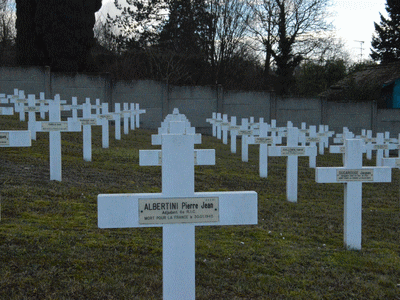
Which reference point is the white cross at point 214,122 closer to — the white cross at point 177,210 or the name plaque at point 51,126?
the name plaque at point 51,126

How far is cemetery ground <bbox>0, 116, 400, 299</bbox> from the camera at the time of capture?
4191 mm

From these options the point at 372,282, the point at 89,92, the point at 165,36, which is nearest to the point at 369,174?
the point at 372,282

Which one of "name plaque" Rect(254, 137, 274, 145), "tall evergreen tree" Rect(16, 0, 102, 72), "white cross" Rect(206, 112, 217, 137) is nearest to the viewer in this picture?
"name plaque" Rect(254, 137, 274, 145)

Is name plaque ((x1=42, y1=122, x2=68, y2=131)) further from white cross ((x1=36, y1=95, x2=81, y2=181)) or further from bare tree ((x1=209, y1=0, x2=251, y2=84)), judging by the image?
bare tree ((x1=209, y1=0, x2=251, y2=84))

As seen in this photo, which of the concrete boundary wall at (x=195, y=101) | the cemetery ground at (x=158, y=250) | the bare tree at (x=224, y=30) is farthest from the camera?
the bare tree at (x=224, y=30)

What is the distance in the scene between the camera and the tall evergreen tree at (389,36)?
3966cm

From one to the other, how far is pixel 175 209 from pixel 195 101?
873 inches

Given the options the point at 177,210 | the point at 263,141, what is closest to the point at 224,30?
the point at 263,141

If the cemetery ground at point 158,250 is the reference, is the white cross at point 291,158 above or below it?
above

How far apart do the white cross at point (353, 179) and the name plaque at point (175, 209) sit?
8.89ft

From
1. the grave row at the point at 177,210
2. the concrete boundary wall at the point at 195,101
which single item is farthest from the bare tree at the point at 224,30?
the grave row at the point at 177,210

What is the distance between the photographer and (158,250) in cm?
509

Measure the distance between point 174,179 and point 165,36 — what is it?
3299 centimetres

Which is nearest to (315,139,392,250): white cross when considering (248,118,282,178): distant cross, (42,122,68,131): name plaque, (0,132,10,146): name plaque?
(0,132,10,146): name plaque
